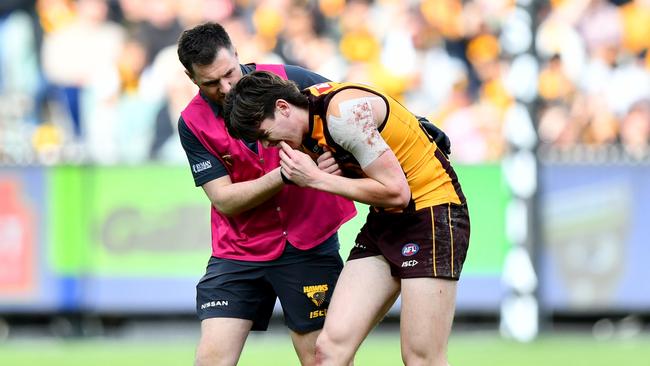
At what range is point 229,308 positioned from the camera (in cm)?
631

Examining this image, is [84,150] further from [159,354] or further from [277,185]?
[277,185]

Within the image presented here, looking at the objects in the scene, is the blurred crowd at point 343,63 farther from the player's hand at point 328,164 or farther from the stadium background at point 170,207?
the player's hand at point 328,164

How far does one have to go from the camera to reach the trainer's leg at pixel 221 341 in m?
6.14

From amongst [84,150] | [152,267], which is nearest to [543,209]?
[152,267]

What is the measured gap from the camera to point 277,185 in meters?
5.92

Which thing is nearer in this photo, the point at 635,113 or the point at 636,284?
the point at 636,284

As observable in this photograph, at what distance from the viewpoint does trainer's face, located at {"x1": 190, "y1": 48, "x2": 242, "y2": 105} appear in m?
5.95

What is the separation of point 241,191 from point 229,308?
64 centimetres

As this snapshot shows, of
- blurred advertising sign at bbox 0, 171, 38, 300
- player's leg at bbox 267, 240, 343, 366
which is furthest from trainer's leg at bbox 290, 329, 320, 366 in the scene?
blurred advertising sign at bbox 0, 171, 38, 300

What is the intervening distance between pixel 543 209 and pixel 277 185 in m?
5.89

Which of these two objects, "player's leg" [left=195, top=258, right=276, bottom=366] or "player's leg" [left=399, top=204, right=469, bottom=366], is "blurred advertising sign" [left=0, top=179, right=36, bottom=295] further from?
"player's leg" [left=399, top=204, right=469, bottom=366]

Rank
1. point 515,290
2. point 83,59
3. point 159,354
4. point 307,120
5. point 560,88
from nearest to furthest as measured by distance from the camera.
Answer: point 307,120
point 159,354
point 515,290
point 83,59
point 560,88

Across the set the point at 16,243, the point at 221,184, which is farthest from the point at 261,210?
the point at 16,243

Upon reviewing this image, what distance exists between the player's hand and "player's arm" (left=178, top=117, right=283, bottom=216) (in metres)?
0.26
